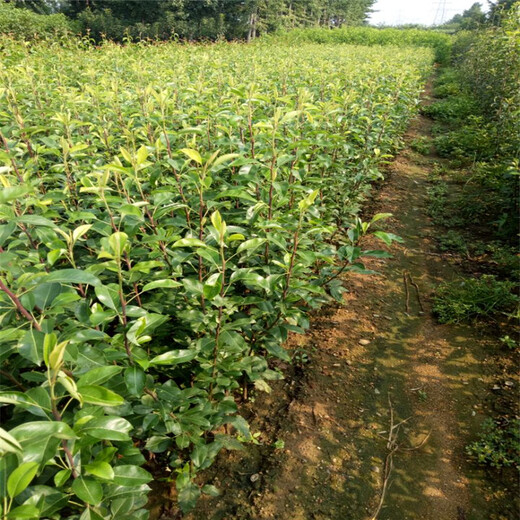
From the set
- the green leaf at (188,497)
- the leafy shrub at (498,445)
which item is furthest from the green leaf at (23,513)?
the leafy shrub at (498,445)

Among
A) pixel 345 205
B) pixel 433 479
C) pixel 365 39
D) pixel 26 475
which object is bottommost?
pixel 433 479

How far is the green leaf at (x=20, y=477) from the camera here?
83 centimetres

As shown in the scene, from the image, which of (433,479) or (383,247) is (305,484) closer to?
(433,479)

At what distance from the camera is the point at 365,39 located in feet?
109

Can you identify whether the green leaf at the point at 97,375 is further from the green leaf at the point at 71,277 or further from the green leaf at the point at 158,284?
the green leaf at the point at 158,284

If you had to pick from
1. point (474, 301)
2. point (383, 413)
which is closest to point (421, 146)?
point (474, 301)

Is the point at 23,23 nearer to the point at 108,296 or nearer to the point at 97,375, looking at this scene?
the point at 108,296

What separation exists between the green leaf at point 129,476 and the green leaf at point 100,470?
7.5 inches

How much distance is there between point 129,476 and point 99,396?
19.1 inches

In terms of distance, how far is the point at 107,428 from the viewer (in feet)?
3.54

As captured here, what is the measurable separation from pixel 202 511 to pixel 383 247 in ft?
11.6

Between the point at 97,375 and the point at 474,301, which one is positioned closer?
the point at 97,375

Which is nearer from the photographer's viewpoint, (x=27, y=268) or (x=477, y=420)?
(x=27, y=268)

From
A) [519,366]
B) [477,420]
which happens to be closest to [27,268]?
[477,420]
